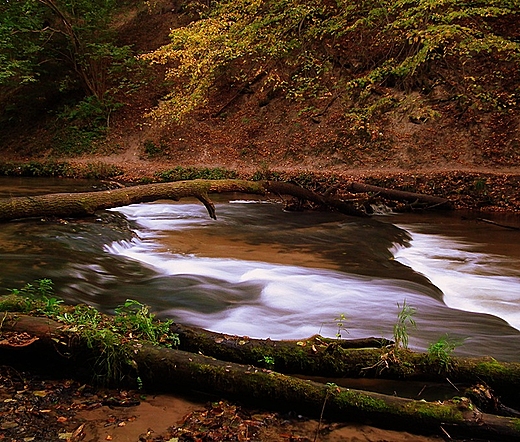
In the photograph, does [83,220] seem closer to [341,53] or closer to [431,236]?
[431,236]

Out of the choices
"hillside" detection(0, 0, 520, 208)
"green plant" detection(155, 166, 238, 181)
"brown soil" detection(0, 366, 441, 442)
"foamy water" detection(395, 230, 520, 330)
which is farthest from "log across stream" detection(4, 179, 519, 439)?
"green plant" detection(155, 166, 238, 181)

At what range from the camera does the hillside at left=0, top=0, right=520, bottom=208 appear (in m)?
13.5

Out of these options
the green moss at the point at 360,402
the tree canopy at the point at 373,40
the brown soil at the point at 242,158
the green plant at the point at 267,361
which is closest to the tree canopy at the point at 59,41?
the brown soil at the point at 242,158

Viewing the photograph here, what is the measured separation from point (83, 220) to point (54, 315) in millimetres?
5304

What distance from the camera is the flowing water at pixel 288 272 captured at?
17.7ft

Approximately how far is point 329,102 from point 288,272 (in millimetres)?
15094

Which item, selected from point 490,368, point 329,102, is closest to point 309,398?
point 490,368

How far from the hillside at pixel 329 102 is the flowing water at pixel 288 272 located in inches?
175

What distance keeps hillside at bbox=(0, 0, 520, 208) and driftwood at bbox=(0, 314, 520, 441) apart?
367 inches

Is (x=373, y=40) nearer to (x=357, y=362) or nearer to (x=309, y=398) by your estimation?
(x=357, y=362)

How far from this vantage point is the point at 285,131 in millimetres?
21609

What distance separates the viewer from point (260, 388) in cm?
319

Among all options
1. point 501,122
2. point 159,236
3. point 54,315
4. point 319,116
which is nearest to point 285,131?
point 319,116

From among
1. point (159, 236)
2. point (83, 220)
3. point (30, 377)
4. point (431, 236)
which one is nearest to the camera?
point (30, 377)
